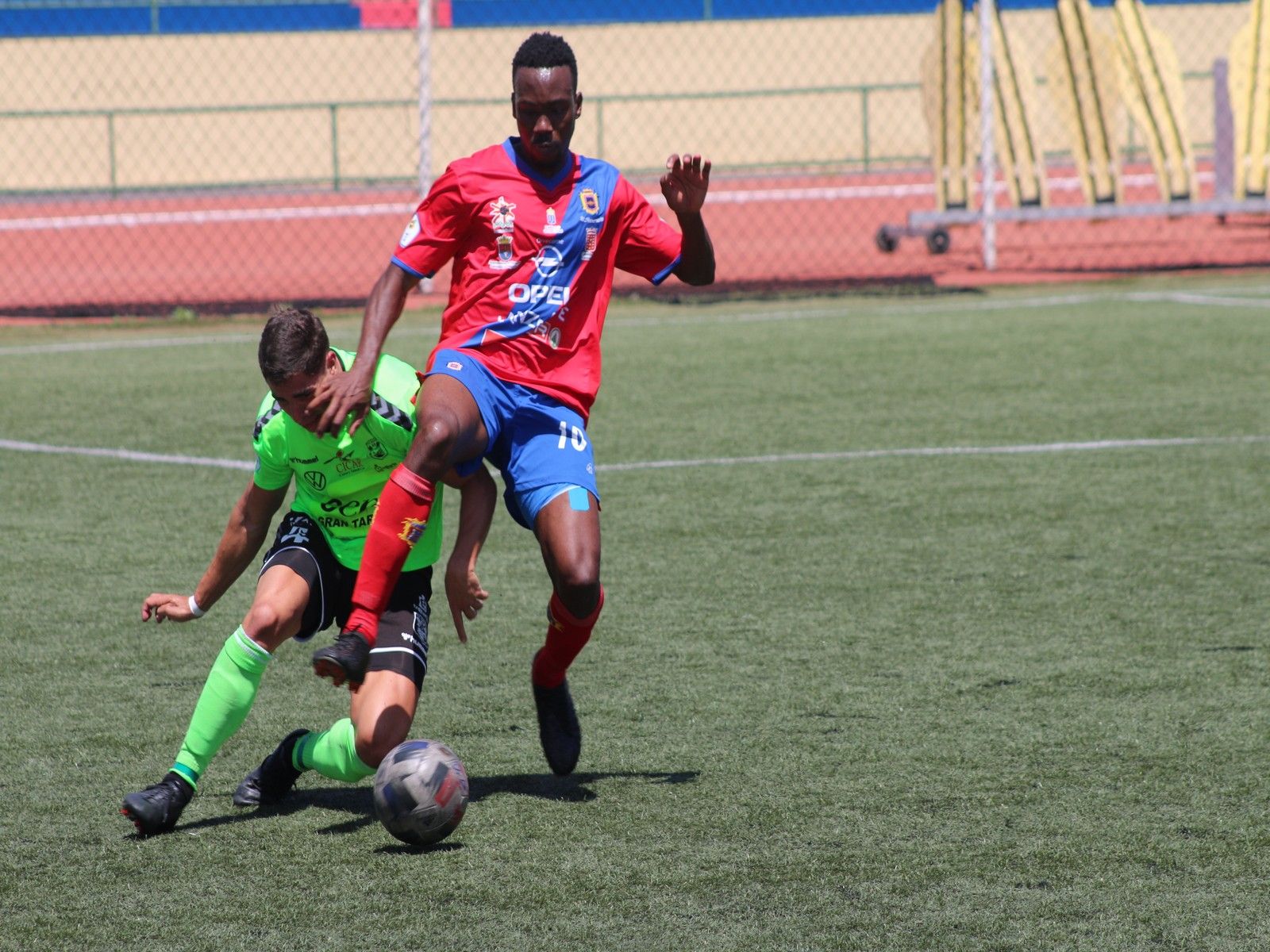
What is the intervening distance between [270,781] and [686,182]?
187 cm

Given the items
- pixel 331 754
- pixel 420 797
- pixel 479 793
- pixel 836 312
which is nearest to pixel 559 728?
pixel 479 793

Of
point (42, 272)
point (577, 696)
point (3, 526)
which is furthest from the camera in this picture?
point (42, 272)

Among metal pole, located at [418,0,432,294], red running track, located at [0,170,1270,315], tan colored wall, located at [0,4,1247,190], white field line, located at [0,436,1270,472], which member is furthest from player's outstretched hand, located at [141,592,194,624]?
tan colored wall, located at [0,4,1247,190]

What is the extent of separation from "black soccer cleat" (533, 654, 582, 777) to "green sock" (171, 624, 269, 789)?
28.7 inches

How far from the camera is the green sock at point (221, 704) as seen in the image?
4043 mm

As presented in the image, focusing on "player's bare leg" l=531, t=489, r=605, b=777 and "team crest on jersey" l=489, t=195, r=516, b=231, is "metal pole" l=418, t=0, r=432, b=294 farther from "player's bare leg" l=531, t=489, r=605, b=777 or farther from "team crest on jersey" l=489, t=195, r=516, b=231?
"player's bare leg" l=531, t=489, r=605, b=777

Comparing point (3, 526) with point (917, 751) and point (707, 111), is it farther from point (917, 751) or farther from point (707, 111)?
point (707, 111)

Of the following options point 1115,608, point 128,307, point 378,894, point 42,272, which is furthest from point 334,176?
point 378,894

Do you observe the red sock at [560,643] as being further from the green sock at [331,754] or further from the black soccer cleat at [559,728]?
the green sock at [331,754]

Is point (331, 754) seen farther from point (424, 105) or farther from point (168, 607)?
point (424, 105)

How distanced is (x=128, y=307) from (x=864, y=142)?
1496cm

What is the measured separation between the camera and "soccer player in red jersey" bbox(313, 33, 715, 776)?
439 centimetres

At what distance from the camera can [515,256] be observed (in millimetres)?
4676

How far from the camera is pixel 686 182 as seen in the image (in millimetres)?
4723
